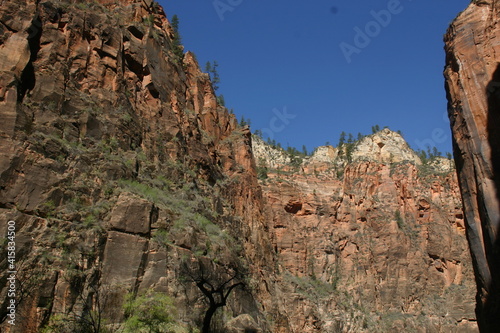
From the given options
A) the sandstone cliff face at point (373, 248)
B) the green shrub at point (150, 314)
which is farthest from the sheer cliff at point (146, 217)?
the sandstone cliff face at point (373, 248)

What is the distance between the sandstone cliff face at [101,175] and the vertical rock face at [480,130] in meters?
14.6

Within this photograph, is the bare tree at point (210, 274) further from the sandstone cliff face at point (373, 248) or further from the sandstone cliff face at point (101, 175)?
the sandstone cliff face at point (373, 248)

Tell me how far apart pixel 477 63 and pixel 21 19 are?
27.8 meters

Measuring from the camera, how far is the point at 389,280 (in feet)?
238

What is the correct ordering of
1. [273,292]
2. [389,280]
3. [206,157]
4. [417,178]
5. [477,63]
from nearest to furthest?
1. [477,63]
2. [206,157]
3. [273,292]
4. [389,280]
5. [417,178]

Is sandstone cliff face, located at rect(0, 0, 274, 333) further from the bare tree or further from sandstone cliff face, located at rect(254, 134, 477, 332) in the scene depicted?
sandstone cliff face, located at rect(254, 134, 477, 332)

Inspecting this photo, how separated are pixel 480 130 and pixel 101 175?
2189cm

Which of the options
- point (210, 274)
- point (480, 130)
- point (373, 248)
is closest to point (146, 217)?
point (210, 274)

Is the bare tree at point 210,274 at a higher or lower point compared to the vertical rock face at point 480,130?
lower

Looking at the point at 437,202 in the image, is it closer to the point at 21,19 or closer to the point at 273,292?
the point at 273,292

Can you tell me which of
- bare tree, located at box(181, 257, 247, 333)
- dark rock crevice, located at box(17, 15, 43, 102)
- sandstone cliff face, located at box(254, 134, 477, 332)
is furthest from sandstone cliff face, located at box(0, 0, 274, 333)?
sandstone cliff face, located at box(254, 134, 477, 332)

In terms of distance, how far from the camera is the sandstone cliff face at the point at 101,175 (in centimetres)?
2533

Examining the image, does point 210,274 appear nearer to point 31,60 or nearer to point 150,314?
point 150,314

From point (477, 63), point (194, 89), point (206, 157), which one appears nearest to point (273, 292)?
point (206, 157)
